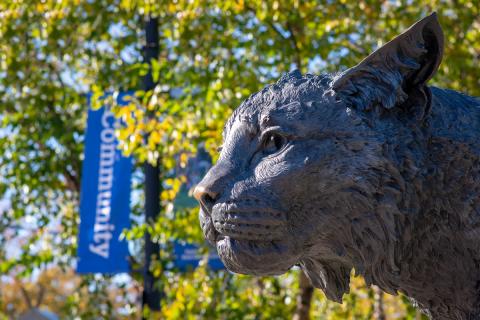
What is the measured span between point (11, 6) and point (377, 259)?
706cm

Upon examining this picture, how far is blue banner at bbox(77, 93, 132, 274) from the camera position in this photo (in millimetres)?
8641

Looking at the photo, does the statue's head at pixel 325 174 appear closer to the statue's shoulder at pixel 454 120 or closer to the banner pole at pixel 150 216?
the statue's shoulder at pixel 454 120

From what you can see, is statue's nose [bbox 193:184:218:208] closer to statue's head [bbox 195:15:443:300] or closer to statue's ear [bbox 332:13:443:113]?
statue's head [bbox 195:15:443:300]

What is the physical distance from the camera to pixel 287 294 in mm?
8680

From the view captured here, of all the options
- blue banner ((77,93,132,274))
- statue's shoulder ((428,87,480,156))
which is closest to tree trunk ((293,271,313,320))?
blue banner ((77,93,132,274))

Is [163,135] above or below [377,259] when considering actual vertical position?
above

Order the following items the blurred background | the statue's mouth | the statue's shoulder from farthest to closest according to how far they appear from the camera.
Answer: the blurred background
the statue's shoulder
the statue's mouth

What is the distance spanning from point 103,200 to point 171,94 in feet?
6.16

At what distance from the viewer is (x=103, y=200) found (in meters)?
9.02

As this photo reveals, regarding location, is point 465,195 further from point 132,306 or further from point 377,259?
point 132,306

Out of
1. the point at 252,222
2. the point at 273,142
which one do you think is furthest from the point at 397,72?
the point at 252,222

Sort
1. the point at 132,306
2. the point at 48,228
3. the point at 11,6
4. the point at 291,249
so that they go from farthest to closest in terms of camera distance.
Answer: the point at 48,228 < the point at 132,306 < the point at 11,6 < the point at 291,249

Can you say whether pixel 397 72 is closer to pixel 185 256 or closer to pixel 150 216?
pixel 150 216

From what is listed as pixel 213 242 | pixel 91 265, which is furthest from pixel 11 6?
pixel 213 242
